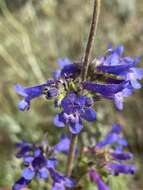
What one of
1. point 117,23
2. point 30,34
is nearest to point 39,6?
point 30,34

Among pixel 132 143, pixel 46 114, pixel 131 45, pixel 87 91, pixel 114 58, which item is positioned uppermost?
pixel 131 45

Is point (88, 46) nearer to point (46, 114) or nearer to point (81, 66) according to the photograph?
point (81, 66)

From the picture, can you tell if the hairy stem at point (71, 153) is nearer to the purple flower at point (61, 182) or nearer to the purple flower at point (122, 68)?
the purple flower at point (61, 182)

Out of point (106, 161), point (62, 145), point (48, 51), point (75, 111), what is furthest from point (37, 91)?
point (48, 51)

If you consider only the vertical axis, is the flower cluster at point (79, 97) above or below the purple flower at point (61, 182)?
above

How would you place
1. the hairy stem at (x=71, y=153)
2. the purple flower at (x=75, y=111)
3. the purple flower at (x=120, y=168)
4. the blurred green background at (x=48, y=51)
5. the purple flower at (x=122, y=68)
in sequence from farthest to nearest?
the blurred green background at (x=48, y=51) → the purple flower at (x=120, y=168) → the hairy stem at (x=71, y=153) → the purple flower at (x=122, y=68) → the purple flower at (x=75, y=111)

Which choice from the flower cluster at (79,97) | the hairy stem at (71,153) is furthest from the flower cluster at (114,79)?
the hairy stem at (71,153)
